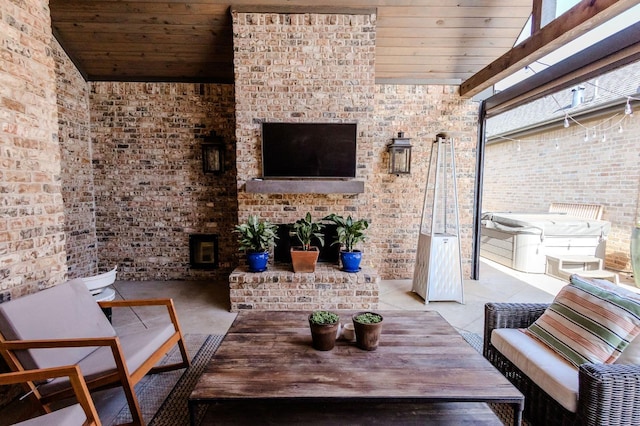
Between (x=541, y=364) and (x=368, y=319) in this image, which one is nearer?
(x=541, y=364)

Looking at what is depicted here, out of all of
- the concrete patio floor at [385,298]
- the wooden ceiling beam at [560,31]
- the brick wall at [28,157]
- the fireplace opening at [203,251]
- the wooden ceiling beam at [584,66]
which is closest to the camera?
the brick wall at [28,157]

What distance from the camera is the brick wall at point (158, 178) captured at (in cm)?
445

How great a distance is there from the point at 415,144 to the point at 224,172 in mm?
2957

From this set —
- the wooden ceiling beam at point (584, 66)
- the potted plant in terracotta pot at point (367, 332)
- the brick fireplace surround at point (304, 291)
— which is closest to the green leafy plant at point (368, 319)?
the potted plant in terracotta pot at point (367, 332)

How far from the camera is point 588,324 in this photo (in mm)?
1671

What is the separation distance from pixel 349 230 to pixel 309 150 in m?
1.11

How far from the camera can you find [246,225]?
3.55m

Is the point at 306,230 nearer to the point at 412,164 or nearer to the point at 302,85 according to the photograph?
the point at 302,85

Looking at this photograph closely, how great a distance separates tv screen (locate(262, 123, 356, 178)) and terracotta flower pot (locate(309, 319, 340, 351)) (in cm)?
230

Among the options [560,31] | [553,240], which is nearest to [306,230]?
[560,31]

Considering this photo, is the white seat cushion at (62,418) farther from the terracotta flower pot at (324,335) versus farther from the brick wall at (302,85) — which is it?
the brick wall at (302,85)

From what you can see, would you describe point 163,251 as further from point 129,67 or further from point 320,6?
point 320,6

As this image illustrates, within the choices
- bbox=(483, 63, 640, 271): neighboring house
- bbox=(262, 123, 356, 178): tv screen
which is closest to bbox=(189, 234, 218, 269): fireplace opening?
bbox=(262, 123, 356, 178): tv screen

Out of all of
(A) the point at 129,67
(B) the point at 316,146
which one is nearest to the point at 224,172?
(B) the point at 316,146
